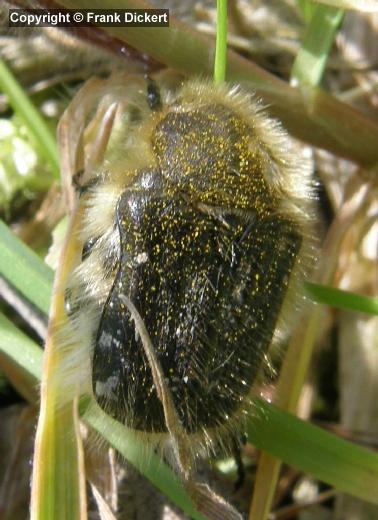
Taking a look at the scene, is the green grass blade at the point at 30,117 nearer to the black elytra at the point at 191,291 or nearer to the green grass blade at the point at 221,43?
the green grass blade at the point at 221,43

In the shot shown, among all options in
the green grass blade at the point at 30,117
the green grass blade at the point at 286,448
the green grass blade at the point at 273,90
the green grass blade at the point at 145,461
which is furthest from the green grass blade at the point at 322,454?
the green grass blade at the point at 30,117

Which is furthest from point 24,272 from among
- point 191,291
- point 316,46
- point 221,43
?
point 316,46

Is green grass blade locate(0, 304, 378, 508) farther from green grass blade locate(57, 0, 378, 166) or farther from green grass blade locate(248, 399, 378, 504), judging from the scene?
green grass blade locate(57, 0, 378, 166)

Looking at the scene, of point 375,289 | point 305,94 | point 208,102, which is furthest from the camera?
point 375,289

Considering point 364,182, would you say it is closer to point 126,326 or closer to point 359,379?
point 359,379

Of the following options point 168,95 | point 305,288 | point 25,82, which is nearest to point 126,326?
point 305,288

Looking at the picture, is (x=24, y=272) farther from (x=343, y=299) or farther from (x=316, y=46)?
(x=316, y=46)

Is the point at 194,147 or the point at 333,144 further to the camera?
the point at 333,144
